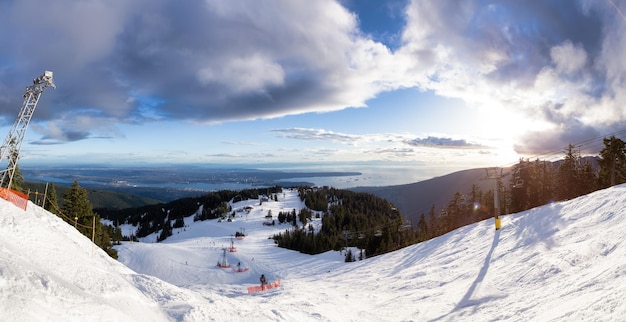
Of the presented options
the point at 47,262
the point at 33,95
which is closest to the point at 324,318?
the point at 47,262

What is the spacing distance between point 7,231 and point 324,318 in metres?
14.0

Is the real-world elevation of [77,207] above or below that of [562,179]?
below

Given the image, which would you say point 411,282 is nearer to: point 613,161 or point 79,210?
point 79,210

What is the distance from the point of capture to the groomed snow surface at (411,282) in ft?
31.3

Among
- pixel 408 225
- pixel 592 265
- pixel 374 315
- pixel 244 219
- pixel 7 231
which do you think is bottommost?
pixel 244 219

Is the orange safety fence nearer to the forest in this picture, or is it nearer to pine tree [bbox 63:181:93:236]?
pine tree [bbox 63:181:93:236]

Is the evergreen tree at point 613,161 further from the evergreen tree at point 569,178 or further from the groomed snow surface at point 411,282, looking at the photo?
the groomed snow surface at point 411,282

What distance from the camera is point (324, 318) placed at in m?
15.2

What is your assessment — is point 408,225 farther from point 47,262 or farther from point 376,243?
point 47,262

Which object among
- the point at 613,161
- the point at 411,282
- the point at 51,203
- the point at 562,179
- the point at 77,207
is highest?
the point at 613,161

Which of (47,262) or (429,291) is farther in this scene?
(429,291)

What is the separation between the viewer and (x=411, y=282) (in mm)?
20891

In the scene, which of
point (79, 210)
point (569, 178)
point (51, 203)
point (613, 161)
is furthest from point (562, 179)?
point (51, 203)

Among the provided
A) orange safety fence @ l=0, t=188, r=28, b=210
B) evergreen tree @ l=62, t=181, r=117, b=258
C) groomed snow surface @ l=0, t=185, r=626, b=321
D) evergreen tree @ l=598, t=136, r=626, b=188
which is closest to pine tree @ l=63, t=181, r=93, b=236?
evergreen tree @ l=62, t=181, r=117, b=258
